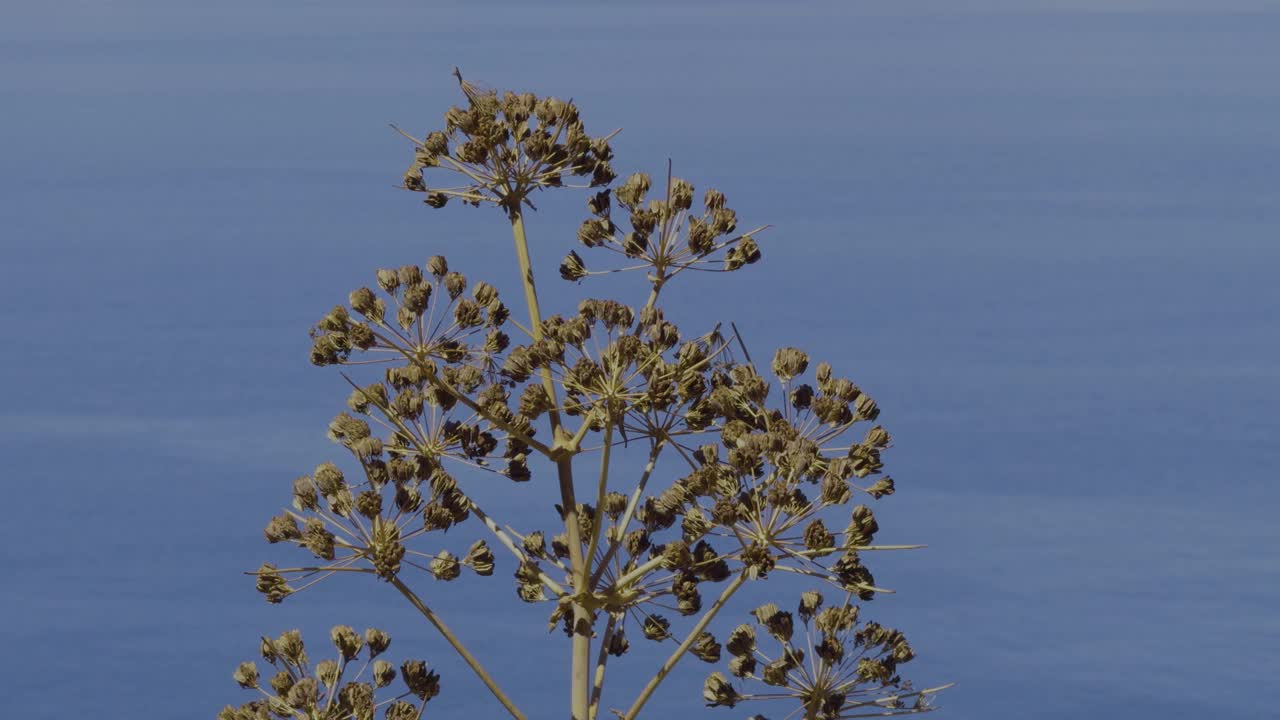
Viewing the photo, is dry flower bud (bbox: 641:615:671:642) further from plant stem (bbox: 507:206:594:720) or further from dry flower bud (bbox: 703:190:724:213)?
dry flower bud (bbox: 703:190:724:213)

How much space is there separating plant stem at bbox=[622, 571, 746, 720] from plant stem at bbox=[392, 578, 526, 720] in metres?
0.36

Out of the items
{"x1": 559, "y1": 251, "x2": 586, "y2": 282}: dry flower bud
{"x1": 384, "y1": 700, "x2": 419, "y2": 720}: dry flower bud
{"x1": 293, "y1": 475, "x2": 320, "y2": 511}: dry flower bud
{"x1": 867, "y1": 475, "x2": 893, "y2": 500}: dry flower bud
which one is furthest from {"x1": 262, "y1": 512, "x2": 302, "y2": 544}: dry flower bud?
{"x1": 867, "y1": 475, "x2": 893, "y2": 500}: dry flower bud

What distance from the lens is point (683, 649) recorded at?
19.4ft

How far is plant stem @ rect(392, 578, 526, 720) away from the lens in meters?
5.90

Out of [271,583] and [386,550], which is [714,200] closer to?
[386,550]

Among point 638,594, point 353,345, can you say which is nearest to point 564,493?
point 638,594

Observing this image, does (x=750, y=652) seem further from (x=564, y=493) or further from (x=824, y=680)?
(x=564, y=493)

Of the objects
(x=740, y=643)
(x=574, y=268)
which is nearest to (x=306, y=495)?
(x=574, y=268)

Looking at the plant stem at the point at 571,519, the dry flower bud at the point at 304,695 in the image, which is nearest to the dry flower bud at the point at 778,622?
the plant stem at the point at 571,519

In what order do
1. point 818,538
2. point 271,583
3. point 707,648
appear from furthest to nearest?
point 707,648 < point 271,583 < point 818,538

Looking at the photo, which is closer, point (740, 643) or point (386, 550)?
point (386, 550)

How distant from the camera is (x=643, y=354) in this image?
19.1 feet

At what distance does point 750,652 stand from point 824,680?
27 centimetres

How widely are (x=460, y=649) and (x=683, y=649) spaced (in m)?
0.69
